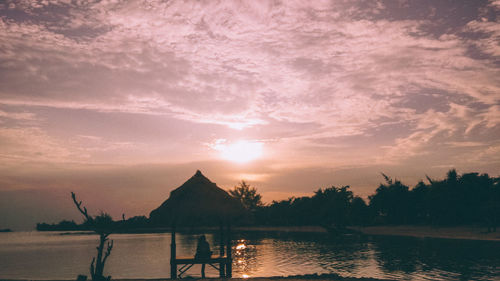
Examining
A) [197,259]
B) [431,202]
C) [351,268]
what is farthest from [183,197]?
[431,202]

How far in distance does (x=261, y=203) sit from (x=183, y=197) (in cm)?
10955

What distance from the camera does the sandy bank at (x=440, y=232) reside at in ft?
138

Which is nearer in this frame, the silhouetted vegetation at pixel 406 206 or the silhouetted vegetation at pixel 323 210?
the silhouetted vegetation at pixel 406 206

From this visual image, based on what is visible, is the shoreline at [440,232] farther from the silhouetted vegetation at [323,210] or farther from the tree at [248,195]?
the tree at [248,195]

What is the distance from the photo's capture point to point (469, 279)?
18.2 m

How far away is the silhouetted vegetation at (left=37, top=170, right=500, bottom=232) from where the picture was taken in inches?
1993

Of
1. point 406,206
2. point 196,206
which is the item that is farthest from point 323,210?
point 196,206

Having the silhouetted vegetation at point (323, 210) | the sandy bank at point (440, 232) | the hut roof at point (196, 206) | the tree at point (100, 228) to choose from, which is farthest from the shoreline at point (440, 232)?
the tree at point (100, 228)

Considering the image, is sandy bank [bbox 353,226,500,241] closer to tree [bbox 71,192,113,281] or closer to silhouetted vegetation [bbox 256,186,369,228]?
silhouetted vegetation [bbox 256,186,369,228]

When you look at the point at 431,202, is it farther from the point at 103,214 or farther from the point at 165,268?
the point at 103,214

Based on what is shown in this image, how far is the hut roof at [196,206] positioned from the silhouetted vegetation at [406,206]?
539 inches

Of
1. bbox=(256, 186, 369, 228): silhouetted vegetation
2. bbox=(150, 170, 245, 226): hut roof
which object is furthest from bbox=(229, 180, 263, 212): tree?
bbox=(150, 170, 245, 226): hut roof

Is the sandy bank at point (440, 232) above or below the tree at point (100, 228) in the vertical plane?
below

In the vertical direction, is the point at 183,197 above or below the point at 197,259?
above
